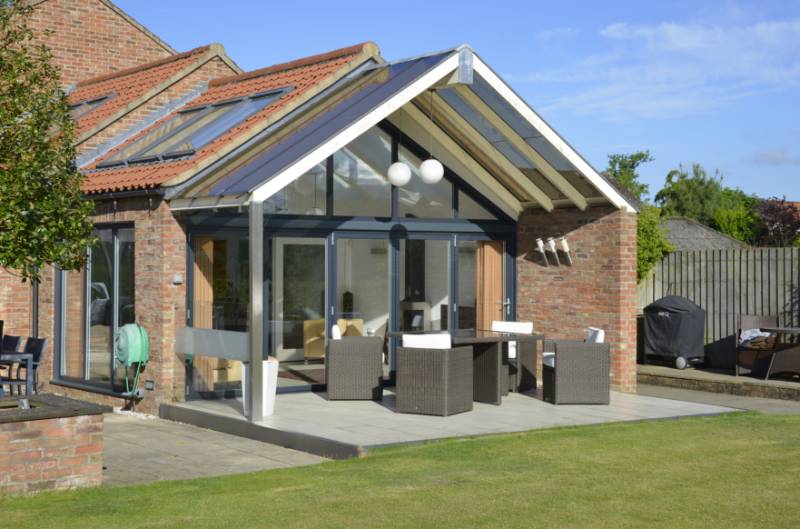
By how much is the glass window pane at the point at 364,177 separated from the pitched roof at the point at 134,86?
3.04 meters

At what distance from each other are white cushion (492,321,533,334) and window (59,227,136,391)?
15.6ft

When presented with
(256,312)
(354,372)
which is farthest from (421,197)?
(256,312)

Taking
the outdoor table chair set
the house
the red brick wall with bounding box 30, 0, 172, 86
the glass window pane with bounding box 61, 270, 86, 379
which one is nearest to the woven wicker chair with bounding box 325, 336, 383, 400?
the house

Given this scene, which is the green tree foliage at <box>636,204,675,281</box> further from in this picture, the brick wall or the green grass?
the green grass

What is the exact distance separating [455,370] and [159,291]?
3.76 metres

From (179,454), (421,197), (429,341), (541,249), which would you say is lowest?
(179,454)

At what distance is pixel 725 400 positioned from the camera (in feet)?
49.1

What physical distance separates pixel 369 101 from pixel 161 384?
4.24 metres

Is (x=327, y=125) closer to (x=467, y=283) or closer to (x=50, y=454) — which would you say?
(x=467, y=283)

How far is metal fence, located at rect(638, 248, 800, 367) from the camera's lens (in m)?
17.7

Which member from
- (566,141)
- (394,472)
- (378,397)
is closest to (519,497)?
(394,472)

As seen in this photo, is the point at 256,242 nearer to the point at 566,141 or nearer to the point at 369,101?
the point at 369,101

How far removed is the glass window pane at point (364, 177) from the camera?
1461 centimetres

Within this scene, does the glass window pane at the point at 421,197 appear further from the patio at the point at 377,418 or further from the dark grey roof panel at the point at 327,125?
the patio at the point at 377,418
